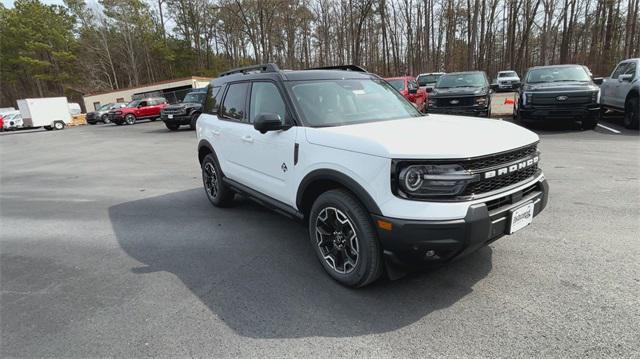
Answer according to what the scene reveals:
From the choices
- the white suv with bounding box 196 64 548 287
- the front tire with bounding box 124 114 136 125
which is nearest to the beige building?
the front tire with bounding box 124 114 136 125

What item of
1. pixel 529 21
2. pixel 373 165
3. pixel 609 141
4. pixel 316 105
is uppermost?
pixel 529 21

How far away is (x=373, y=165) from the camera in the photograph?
267cm

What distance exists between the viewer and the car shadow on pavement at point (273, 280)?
274 centimetres

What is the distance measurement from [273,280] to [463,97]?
10196 millimetres

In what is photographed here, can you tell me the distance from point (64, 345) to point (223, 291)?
3.77ft

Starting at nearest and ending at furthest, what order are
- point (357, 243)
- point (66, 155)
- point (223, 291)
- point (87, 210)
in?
point (357, 243), point (223, 291), point (87, 210), point (66, 155)

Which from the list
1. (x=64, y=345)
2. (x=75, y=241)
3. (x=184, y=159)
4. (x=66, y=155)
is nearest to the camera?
(x=64, y=345)

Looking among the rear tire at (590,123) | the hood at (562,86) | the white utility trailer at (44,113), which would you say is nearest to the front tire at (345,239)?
the hood at (562,86)

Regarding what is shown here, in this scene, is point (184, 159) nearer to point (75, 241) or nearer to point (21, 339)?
point (75, 241)

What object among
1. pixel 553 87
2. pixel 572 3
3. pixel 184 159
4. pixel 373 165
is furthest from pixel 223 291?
pixel 572 3

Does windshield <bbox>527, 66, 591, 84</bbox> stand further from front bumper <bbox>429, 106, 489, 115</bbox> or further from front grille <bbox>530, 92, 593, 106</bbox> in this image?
front bumper <bbox>429, 106, 489, 115</bbox>

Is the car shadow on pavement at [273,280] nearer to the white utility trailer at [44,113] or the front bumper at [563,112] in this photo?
the front bumper at [563,112]

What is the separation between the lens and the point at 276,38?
47.4m

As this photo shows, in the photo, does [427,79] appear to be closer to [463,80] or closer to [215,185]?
[463,80]
